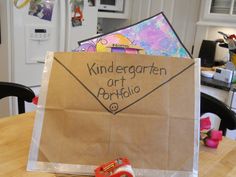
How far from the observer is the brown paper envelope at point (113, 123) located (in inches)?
25.2

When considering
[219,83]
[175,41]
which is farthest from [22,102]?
[219,83]

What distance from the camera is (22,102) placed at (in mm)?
1205

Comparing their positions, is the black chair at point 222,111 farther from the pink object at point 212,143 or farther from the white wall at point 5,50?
the white wall at point 5,50

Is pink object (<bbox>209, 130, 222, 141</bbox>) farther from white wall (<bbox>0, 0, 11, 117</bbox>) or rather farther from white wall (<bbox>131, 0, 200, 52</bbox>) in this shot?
white wall (<bbox>131, 0, 200, 52</bbox>)

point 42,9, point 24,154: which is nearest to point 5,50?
point 42,9

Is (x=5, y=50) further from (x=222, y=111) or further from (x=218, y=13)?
(x=218, y=13)

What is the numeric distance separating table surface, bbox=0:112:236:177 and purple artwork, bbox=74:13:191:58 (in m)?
0.32

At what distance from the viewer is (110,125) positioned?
0.65 meters

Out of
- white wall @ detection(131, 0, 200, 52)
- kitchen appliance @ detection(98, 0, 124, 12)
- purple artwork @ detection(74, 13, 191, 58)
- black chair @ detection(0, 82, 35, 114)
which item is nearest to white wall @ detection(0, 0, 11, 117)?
black chair @ detection(0, 82, 35, 114)

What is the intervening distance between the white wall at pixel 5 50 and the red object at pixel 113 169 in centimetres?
160

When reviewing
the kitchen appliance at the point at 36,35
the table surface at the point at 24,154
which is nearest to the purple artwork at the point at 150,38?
the table surface at the point at 24,154

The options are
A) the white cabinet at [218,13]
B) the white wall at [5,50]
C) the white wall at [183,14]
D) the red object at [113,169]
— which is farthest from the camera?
the white wall at [183,14]

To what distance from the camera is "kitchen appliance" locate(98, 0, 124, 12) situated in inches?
105

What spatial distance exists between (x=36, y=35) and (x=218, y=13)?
1.51 meters
